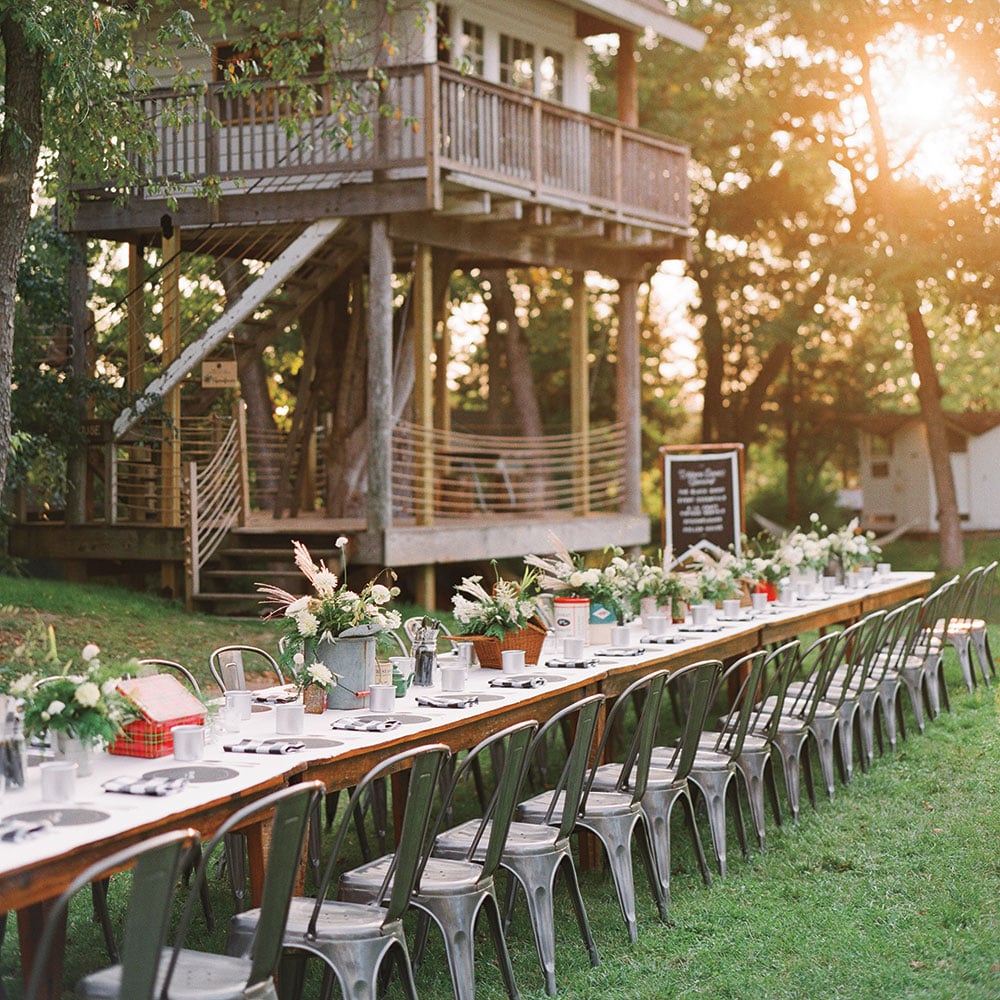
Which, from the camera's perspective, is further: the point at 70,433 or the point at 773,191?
the point at 773,191

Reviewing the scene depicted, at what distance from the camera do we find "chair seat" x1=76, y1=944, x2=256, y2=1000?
13.1ft

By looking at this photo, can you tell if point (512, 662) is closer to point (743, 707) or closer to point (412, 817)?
point (743, 707)

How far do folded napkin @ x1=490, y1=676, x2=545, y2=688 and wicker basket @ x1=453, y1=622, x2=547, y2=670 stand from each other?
0.42 metres

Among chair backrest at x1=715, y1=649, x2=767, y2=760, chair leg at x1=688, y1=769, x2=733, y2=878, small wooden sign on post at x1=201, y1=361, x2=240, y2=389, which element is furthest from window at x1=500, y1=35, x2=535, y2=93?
chair leg at x1=688, y1=769, x2=733, y2=878

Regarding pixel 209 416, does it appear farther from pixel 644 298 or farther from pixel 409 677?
pixel 644 298

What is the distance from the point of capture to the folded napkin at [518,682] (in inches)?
266

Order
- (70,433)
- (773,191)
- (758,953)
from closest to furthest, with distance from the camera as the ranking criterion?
(758,953)
(70,433)
(773,191)

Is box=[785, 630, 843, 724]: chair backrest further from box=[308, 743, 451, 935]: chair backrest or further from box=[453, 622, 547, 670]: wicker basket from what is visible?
box=[308, 743, 451, 935]: chair backrest

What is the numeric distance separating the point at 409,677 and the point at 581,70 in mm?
13974

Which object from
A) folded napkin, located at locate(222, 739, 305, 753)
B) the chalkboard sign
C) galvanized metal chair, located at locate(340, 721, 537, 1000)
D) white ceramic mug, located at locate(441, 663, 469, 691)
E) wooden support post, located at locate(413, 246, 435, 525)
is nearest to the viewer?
galvanized metal chair, located at locate(340, 721, 537, 1000)

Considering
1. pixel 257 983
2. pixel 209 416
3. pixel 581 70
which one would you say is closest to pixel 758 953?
pixel 257 983

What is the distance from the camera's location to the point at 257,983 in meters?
4.08

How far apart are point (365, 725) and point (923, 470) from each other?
25.1m

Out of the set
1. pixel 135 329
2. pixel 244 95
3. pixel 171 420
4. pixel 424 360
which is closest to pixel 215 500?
pixel 171 420
